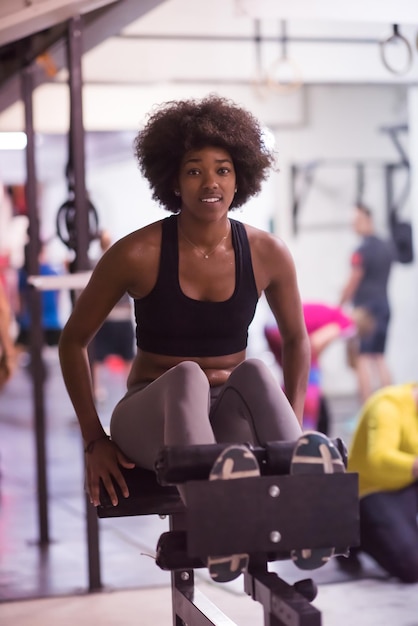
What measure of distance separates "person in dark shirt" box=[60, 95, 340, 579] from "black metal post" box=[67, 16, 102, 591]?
1.36 meters

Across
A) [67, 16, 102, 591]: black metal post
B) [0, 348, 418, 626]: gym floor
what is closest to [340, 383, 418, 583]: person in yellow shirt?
[0, 348, 418, 626]: gym floor

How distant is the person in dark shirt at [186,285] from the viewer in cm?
255

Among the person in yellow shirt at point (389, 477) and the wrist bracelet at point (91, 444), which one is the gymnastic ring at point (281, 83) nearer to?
the person in yellow shirt at point (389, 477)

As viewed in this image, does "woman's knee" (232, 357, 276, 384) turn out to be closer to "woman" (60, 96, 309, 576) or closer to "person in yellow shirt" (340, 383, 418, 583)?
"woman" (60, 96, 309, 576)

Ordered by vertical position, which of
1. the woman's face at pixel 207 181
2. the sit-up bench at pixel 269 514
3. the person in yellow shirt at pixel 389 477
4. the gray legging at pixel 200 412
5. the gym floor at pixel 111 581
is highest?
the woman's face at pixel 207 181

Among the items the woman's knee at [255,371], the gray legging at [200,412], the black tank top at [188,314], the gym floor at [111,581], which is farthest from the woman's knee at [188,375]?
the gym floor at [111,581]

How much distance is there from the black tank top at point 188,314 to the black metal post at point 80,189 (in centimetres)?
144

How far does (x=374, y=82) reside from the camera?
28.6 feet

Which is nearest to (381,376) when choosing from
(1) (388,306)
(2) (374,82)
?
(1) (388,306)

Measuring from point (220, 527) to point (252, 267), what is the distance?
779 millimetres

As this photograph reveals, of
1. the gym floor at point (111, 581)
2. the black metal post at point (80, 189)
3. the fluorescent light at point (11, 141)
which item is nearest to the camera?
the gym floor at point (111, 581)

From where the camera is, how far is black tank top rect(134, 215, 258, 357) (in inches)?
102

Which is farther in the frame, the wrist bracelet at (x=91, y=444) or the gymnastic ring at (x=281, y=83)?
the gymnastic ring at (x=281, y=83)

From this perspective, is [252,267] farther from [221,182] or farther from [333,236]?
[333,236]
